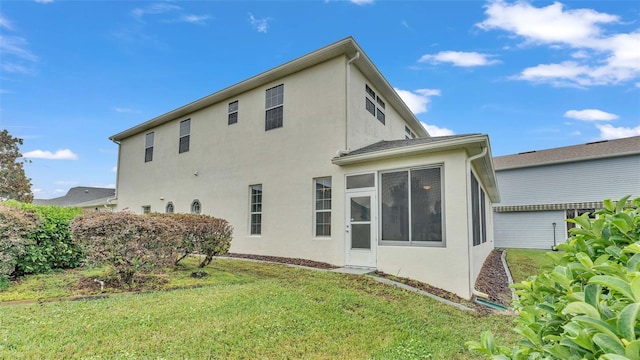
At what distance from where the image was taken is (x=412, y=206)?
8.12 m

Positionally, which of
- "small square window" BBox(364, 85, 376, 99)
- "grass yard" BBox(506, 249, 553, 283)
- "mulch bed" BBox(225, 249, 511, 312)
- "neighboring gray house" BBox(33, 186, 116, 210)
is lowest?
"grass yard" BBox(506, 249, 553, 283)

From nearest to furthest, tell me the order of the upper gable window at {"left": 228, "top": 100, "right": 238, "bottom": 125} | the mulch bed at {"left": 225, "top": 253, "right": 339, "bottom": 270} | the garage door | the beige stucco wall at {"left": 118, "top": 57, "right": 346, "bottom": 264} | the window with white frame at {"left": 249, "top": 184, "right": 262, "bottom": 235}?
the mulch bed at {"left": 225, "top": 253, "right": 339, "bottom": 270} → the beige stucco wall at {"left": 118, "top": 57, "right": 346, "bottom": 264} → the window with white frame at {"left": 249, "top": 184, "right": 262, "bottom": 235} → the upper gable window at {"left": 228, "top": 100, "right": 238, "bottom": 125} → the garage door

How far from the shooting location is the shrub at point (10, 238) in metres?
5.97

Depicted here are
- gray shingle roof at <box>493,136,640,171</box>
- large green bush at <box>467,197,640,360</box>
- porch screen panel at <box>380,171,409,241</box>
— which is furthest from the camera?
gray shingle roof at <box>493,136,640,171</box>

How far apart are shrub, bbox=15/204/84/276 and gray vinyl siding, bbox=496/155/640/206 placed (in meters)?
23.4

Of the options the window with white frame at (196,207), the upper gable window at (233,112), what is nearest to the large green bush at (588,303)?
the upper gable window at (233,112)

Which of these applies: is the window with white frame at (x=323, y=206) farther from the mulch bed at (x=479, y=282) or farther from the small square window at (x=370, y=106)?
the small square window at (x=370, y=106)

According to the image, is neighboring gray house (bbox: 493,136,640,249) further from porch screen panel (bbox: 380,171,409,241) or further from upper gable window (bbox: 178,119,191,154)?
upper gable window (bbox: 178,119,191,154)

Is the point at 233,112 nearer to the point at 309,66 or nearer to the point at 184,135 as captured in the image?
the point at 184,135

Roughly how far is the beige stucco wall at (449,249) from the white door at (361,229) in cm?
86

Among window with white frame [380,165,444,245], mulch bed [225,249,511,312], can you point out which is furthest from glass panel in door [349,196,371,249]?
mulch bed [225,249,511,312]

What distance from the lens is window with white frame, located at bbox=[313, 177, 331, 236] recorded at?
32.8ft

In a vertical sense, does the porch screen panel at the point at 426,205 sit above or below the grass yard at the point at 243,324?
above

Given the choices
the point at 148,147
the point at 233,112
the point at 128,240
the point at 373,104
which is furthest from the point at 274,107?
the point at 148,147
